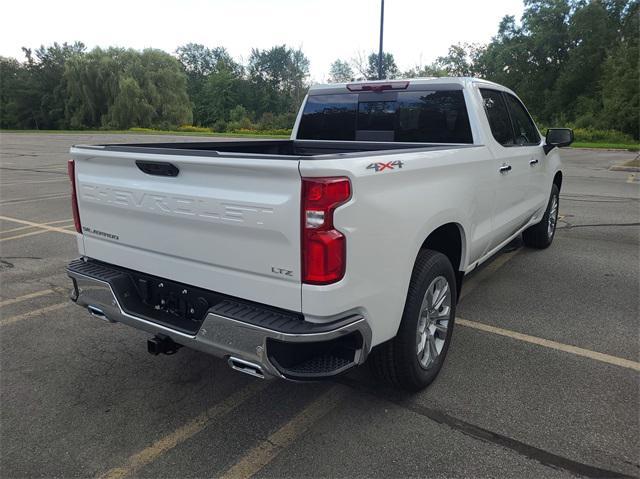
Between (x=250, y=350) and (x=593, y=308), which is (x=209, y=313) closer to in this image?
(x=250, y=350)

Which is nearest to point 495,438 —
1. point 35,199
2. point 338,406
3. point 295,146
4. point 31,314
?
point 338,406

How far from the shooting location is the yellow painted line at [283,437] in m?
2.46

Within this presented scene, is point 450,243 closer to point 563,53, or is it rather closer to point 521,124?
point 521,124

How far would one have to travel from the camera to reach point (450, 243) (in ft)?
11.4

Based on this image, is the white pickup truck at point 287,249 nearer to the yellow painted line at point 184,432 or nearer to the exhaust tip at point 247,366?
the exhaust tip at point 247,366

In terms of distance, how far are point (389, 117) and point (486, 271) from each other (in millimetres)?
2283

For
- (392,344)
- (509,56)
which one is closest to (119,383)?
(392,344)

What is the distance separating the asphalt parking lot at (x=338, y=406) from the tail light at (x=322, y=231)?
99 centimetres

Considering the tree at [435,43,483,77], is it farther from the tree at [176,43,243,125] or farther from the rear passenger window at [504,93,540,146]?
the rear passenger window at [504,93,540,146]

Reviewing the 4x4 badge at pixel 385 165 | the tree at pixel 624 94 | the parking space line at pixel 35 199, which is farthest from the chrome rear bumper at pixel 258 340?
the tree at pixel 624 94

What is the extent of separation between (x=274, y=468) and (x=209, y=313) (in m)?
0.82

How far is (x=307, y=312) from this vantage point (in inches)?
90.0

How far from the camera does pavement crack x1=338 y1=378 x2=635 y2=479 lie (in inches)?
95.3

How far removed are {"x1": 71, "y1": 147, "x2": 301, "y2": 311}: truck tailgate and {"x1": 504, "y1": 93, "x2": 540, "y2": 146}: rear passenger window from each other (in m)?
3.27
